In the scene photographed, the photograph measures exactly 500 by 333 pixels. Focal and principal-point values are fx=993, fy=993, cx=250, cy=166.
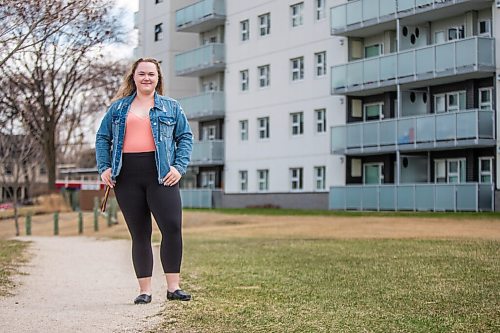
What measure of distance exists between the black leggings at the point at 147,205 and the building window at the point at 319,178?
123ft

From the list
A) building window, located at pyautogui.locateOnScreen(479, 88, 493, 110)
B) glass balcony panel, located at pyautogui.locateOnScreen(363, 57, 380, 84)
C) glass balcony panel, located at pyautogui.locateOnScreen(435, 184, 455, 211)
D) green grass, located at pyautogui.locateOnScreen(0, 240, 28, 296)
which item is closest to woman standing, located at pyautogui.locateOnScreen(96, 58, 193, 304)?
green grass, located at pyautogui.locateOnScreen(0, 240, 28, 296)

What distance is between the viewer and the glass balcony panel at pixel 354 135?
42500mm

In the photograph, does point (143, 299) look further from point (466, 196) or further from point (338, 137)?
point (338, 137)

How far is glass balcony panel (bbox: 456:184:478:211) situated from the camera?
119 ft

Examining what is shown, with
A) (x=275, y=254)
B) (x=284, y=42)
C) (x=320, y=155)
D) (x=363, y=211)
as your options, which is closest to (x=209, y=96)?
(x=284, y=42)

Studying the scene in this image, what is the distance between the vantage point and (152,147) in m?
9.32

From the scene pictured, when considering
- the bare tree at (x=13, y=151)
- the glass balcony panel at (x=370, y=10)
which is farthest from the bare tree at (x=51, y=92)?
the glass balcony panel at (x=370, y=10)

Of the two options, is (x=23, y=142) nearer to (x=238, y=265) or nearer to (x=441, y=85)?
A: (x=441, y=85)

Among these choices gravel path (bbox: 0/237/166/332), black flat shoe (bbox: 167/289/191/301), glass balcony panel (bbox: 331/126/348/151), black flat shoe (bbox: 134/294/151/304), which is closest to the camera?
gravel path (bbox: 0/237/166/332)

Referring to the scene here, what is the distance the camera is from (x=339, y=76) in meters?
44.1

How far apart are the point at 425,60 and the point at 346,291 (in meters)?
29.1

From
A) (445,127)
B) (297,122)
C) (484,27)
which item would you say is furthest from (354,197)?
(484,27)

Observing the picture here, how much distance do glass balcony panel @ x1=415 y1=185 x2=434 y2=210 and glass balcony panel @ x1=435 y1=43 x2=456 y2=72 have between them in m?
4.57

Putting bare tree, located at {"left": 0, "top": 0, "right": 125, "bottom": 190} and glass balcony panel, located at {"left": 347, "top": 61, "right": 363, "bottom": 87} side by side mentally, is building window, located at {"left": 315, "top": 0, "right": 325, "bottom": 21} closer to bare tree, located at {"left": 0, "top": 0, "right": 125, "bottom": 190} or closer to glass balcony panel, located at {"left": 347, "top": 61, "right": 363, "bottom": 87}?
glass balcony panel, located at {"left": 347, "top": 61, "right": 363, "bottom": 87}
